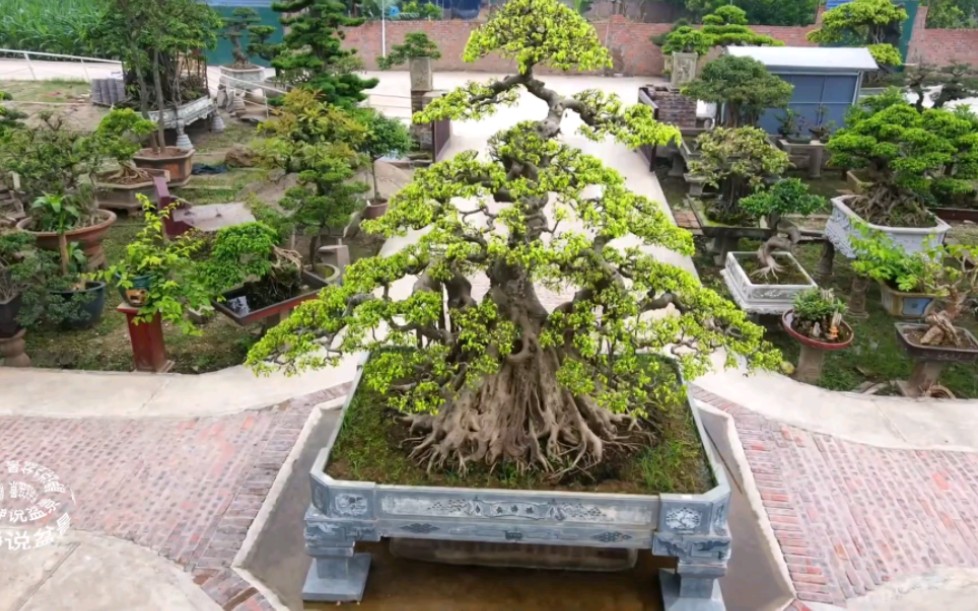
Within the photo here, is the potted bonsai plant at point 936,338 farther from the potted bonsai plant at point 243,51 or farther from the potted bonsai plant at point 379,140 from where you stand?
the potted bonsai plant at point 243,51

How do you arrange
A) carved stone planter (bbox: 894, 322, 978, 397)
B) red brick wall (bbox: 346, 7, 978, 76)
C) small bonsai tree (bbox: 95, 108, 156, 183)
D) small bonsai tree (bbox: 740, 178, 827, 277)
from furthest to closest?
red brick wall (bbox: 346, 7, 978, 76) → small bonsai tree (bbox: 95, 108, 156, 183) → small bonsai tree (bbox: 740, 178, 827, 277) → carved stone planter (bbox: 894, 322, 978, 397)

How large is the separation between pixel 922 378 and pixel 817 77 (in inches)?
345

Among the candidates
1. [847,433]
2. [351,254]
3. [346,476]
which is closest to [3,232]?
[351,254]

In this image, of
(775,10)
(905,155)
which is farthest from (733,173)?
(775,10)

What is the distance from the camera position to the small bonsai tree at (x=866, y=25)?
17.4 m

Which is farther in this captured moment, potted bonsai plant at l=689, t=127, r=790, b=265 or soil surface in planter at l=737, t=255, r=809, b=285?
potted bonsai plant at l=689, t=127, r=790, b=265

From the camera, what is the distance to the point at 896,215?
9164 mm

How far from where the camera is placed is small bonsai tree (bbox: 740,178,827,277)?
8414 mm

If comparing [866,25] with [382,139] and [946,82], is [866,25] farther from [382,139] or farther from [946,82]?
[382,139]

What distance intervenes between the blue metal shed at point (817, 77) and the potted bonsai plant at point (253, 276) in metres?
9.60

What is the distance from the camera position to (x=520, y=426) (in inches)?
206

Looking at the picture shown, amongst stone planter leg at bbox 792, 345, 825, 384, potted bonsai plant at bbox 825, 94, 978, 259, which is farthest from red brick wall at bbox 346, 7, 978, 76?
stone planter leg at bbox 792, 345, 825, 384

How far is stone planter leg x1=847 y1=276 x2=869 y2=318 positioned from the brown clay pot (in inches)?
322

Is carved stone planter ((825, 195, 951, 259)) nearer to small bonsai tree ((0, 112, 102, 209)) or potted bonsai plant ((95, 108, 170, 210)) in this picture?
small bonsai tree ((0, 112, 102, 209))
